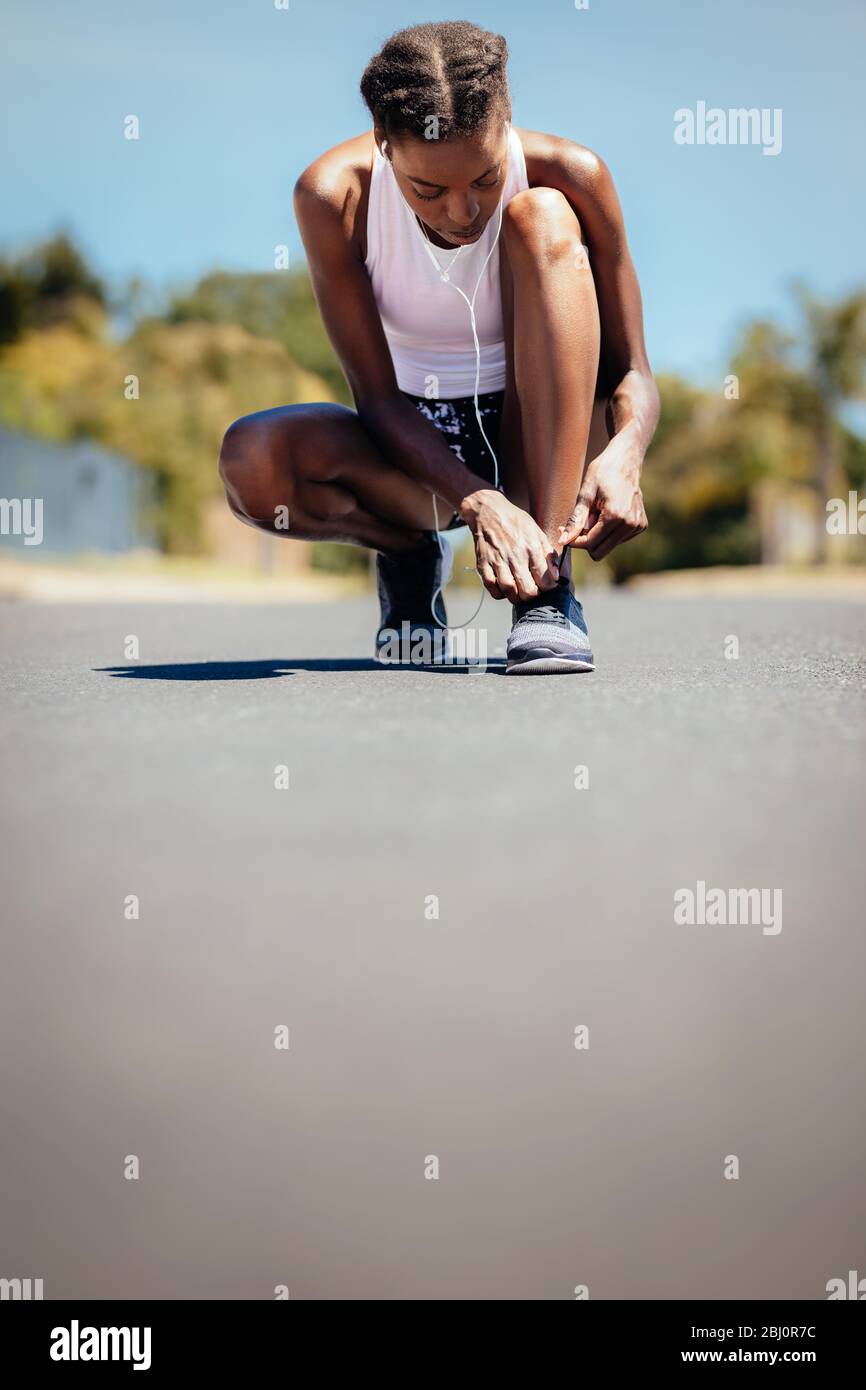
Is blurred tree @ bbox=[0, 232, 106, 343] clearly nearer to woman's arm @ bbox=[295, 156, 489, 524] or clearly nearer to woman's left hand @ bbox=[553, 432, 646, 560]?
woman's arm @ bbox=[295, 156, 489, 524]

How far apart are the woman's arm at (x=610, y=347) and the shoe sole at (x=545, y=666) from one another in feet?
0.82

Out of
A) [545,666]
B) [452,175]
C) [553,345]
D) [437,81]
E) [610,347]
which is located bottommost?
[545,666]

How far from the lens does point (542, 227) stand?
288 centimetres

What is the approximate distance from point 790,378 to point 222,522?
1070 cm

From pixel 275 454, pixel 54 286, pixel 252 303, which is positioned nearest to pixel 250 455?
pixel 275 454

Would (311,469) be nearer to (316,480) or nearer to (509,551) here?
(316,480)

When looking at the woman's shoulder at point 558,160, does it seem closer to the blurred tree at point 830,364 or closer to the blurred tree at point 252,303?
the blurred tree at point 830,364

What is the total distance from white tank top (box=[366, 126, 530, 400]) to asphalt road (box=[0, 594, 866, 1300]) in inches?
66.8

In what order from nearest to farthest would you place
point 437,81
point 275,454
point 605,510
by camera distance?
point 437,81, point 605,510, point 275,454

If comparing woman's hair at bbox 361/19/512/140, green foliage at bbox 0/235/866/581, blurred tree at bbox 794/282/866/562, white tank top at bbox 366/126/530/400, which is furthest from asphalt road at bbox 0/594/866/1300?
blurred tree at bbox 794/282/866/562

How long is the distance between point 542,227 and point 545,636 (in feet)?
2.91

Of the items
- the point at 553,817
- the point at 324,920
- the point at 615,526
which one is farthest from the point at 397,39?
the point at 324,920

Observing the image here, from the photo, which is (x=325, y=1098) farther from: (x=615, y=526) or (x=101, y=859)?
(x=615, y=526)

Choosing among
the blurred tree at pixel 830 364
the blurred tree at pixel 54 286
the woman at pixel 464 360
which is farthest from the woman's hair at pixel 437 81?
the blurred tree at pixel 54 286
